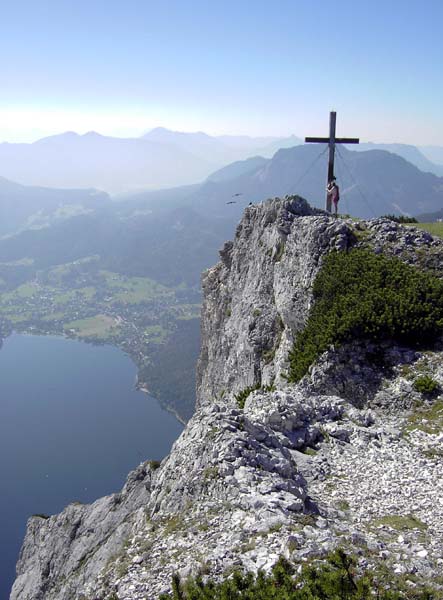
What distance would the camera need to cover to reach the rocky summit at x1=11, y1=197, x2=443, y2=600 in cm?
1137

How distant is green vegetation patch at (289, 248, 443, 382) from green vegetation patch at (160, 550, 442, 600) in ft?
44.4

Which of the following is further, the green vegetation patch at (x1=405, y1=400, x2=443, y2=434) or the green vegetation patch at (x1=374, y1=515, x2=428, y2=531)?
the green vegetation patch at (x1=405, y1=400, x2=443, y2=434)

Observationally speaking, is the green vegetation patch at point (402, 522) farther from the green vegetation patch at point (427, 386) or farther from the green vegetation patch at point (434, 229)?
the green vegetation patch at point (434, 229)

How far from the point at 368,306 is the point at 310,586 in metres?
15.4

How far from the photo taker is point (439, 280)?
2391 centimetres

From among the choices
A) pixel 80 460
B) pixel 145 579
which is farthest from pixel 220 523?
pixel 80 460

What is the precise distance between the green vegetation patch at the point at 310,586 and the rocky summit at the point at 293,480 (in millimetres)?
321

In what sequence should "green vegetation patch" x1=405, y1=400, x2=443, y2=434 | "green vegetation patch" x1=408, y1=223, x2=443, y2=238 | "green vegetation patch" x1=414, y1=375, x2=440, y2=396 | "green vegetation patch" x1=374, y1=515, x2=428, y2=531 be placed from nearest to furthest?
1. "green vegetation patch" x1=374, y1=515, x2=428, y2=531
2. "green vegetation patch" x1=405, y1=400, x2=443, y2=434
3. "green vegetation patch" x1=414, y1=375, x2=440, y2=396
4. "green vegetation patch" x1=408, y1=223, x2=443, y2=238

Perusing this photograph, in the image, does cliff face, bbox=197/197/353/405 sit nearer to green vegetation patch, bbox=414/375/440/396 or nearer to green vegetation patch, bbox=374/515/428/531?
green vegetation patch, bbox=414/375/440/396

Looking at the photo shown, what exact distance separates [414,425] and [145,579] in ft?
37.6

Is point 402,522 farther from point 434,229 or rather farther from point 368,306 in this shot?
point 434,229

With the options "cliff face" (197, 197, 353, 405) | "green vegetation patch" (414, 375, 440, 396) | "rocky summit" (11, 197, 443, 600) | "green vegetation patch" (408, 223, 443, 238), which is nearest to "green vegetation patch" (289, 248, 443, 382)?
"rocky summit" (11, 197, 443, 600)

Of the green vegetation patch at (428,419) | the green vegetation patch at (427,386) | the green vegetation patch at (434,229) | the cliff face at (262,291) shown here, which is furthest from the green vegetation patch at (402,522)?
the green vegetation patch at (434,229)

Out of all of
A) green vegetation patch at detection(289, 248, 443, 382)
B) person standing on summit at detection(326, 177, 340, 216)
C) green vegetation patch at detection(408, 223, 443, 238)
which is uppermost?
person standing on summit at detection(326, 177, 340, 216)
